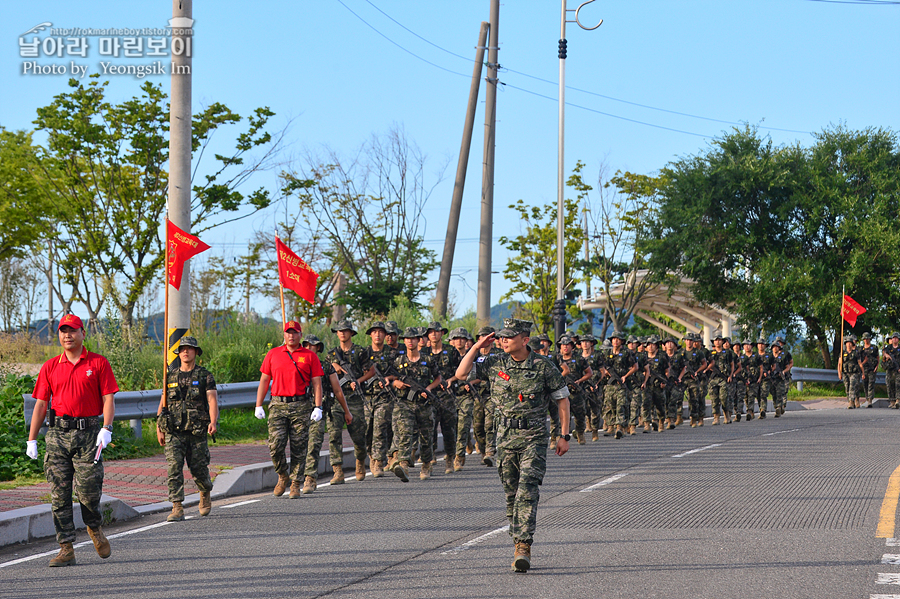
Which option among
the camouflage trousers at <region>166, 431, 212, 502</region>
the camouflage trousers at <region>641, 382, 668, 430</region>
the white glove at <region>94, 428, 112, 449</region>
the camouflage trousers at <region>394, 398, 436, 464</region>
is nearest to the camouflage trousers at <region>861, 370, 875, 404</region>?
the camouflage trousers at <region>641, 382, 668, 430</region>

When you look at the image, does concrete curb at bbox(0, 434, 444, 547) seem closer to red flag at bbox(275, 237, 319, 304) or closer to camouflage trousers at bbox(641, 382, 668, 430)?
red flag at bbox(275, 237, 319, 304)

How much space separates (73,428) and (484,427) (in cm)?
740

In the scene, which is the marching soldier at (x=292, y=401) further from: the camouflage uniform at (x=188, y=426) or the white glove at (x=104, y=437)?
the white glove at (x=104, y=437)

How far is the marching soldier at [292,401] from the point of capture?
10.9 metres

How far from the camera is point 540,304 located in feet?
136

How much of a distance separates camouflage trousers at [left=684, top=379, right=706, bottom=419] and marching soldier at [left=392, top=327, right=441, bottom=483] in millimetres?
10007

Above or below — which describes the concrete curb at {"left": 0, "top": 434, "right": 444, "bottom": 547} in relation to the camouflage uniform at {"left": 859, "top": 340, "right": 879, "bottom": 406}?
below

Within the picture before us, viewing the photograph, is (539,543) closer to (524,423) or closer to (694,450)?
(524,423)

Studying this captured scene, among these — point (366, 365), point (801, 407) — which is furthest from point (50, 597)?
point (801, 407)

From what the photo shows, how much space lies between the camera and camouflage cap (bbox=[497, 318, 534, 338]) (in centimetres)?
756

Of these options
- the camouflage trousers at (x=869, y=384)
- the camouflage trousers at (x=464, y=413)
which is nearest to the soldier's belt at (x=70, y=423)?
the camouflage trousers at (x=464, y=413)

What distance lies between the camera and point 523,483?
24.0 ft

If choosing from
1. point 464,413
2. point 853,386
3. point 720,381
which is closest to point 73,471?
point 464,413

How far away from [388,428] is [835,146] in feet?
85.4
